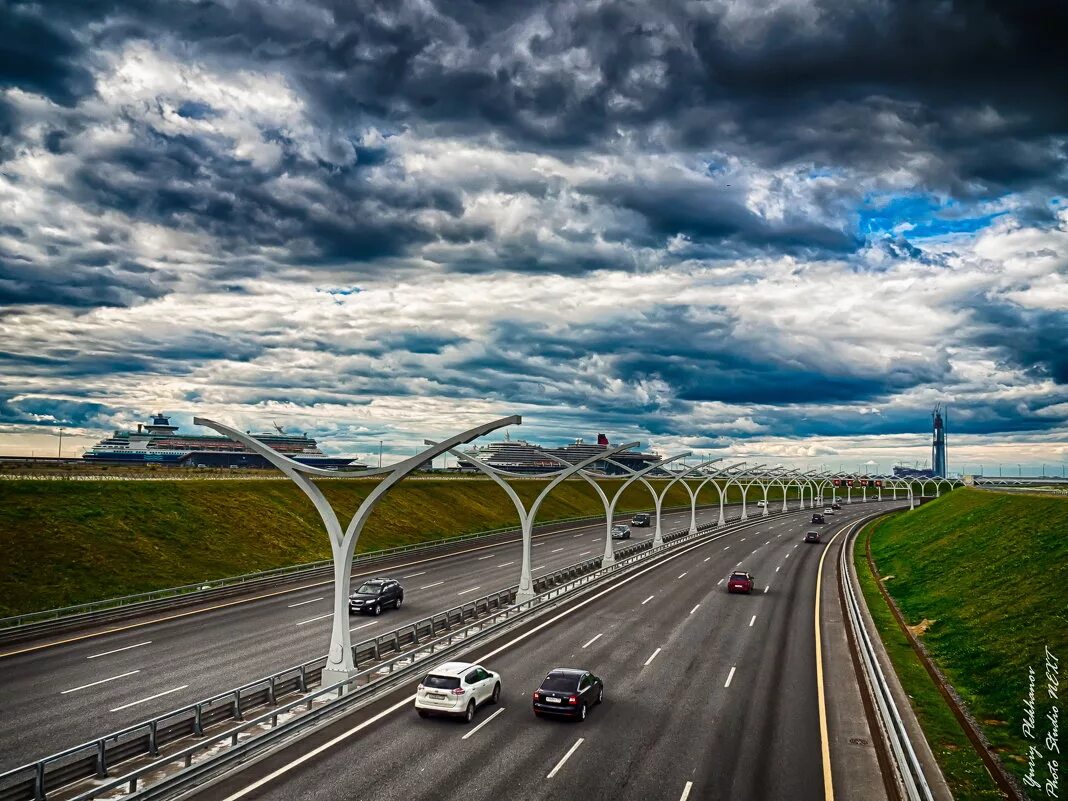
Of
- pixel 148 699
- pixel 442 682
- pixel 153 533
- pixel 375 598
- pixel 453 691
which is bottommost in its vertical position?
pixel 148 699

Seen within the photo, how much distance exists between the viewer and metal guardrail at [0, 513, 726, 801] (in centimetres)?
1700

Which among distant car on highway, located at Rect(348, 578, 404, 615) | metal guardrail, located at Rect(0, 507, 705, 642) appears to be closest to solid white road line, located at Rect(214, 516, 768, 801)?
distant car on highway, located at Rect(348, 578, 404, 615)

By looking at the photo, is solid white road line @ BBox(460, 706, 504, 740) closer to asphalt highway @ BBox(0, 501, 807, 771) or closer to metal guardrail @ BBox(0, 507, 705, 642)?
asphalt highway @ BBox(0, 501, 807, 771)

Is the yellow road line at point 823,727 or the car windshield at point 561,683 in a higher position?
the car windshield at point 561,683

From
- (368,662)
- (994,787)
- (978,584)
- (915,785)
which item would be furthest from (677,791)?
(978,584)

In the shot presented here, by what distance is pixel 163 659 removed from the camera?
30.3m

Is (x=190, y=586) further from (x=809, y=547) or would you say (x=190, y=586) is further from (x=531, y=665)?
(x=809, y=547)

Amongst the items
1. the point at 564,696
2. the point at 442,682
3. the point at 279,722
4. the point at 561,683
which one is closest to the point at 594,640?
the point at 561,683

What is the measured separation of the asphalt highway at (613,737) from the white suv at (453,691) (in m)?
0.53

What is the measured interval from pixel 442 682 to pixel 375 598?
18401 mm

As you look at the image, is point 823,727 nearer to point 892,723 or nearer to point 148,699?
point 892,723

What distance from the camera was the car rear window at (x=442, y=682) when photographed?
2269cm

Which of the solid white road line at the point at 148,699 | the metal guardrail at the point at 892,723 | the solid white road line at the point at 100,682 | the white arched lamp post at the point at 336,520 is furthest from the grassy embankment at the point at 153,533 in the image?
the metal guardrail at the point at 892,723

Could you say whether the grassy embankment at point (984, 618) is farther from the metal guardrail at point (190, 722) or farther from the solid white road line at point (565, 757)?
the metal guardrail at point (190, 722)
